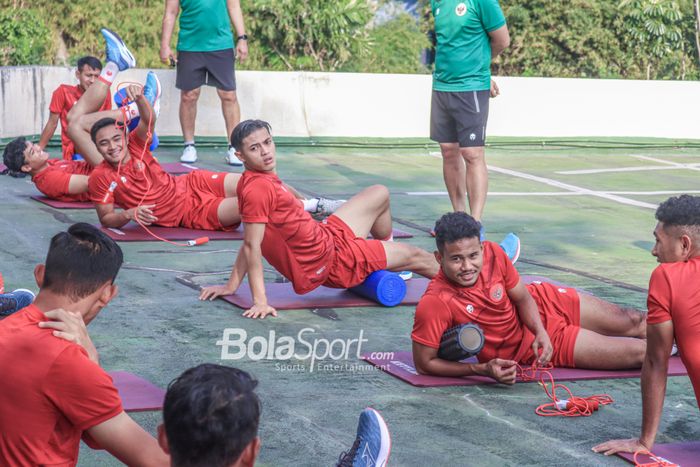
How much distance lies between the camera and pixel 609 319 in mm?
5844

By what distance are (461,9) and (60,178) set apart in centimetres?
370

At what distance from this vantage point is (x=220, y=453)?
248 centimetres

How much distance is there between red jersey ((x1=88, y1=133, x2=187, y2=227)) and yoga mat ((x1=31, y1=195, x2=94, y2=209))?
955 mm

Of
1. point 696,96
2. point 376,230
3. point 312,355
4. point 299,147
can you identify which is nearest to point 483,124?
point 376,230

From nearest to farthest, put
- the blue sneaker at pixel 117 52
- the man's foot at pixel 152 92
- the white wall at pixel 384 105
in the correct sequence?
the man's foot at pixel 152 92, the blue sneaker at pixel 117 52, the white wall at pixel 384 105

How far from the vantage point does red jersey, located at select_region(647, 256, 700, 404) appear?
14.0 ft

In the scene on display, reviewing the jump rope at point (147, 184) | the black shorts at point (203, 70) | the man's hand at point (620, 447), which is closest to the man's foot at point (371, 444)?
the man's hand at point (620, 447)

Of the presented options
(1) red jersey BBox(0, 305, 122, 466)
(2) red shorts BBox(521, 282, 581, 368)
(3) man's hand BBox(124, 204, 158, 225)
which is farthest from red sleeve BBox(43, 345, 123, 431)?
(3) man's hand BBox(124, 204, 158, 225)

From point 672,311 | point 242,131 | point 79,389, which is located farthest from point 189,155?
point 79,389

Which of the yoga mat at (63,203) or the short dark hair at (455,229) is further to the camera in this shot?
the yoga mat at (63,203)

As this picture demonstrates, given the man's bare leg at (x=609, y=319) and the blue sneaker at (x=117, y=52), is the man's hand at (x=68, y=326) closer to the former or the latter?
the man's bare leg at (x=609, y=319)

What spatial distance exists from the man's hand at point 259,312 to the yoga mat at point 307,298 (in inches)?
5.8

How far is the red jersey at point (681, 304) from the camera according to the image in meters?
4.27

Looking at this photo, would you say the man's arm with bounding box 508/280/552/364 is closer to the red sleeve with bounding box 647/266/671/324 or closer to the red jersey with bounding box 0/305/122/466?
the red sleeve with bounding box 647/266/671/324
